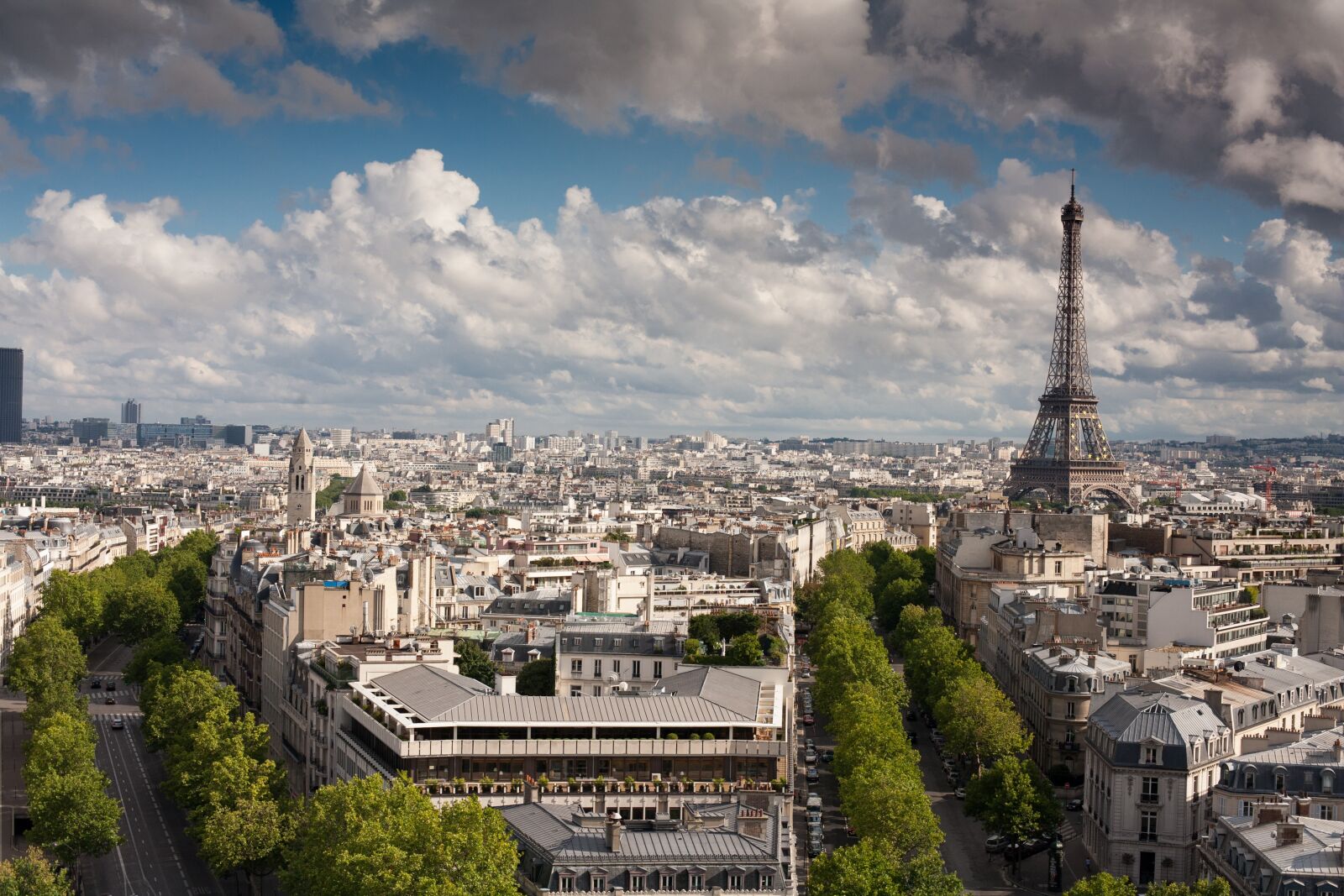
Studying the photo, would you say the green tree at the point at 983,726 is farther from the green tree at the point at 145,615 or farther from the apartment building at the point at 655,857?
the green tree at the point at 145,615

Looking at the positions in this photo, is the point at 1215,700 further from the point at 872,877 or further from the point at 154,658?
the point at 154,658

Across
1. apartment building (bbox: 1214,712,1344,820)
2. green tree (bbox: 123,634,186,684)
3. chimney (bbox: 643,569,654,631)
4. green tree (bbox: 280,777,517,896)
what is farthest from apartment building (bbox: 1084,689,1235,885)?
green tree (bbox: 123,634,186,684)

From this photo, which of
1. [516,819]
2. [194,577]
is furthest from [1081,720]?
[194,577]

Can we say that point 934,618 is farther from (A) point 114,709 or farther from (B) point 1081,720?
(A) point 114,709

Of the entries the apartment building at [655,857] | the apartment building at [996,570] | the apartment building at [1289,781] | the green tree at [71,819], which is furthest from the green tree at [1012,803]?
the apartment building at [996,570]

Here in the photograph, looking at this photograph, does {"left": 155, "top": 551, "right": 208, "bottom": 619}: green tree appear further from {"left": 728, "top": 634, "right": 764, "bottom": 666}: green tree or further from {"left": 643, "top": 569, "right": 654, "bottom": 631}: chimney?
{"left": 728, "top": 634, "right": 764, "bottom": 666}: green tree

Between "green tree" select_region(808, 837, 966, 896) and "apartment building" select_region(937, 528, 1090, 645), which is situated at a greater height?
"apartment building" select_region(937, 528, 1090, 645)

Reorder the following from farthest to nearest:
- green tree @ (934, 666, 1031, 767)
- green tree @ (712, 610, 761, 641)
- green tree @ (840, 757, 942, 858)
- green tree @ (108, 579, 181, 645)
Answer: green tree @ (108, 579, 181, 645), green tree @ (712, 610, 761, 641), green tree @ (934, 666, 1031, 767), green tree @ (840, 757, 942, 858)
